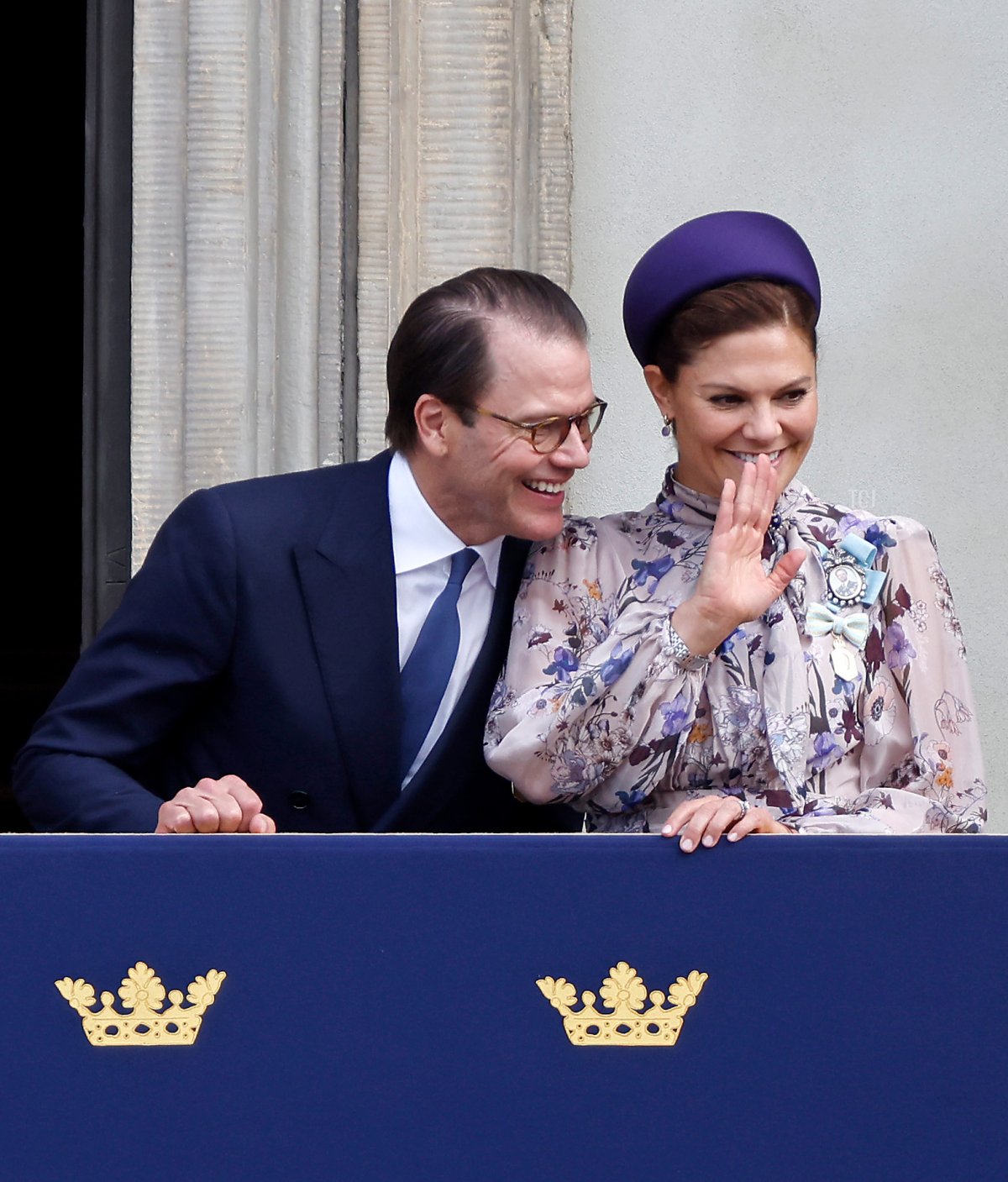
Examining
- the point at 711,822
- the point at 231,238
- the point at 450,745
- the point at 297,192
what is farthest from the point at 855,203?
the point at 711,822

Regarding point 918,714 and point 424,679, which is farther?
point 424,679

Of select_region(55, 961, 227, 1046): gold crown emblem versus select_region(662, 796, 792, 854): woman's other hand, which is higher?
select_region(662, 796, 792, 854): woman's other hand

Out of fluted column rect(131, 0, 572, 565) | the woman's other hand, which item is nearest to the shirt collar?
the woman's other hand

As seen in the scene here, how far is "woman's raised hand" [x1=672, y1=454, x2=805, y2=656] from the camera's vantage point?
1.87 meters

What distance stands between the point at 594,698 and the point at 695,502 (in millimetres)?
365

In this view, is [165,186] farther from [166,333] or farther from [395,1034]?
[395,1034]

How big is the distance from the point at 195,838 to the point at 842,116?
7.57ft

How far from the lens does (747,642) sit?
1999 millimetres

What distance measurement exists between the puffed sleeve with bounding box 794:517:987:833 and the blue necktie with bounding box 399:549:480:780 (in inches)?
21.3

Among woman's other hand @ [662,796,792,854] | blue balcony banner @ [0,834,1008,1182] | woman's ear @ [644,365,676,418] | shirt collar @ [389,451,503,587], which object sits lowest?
blue balcony banner @ [0,834,1008,1182]

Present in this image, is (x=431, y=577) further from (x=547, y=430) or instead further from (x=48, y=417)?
(x=48, y=417)

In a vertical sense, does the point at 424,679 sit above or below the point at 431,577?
below

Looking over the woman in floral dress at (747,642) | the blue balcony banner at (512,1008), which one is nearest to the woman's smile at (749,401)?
the woman in floral dress at (747,642)

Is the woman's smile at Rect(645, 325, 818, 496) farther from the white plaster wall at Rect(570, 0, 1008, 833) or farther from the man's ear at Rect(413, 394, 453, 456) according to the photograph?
the white plaster wall at Rect(570, 0, 1008, 833)
